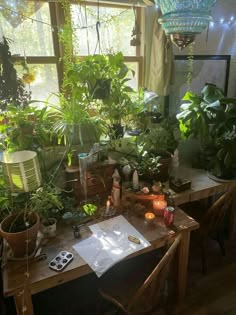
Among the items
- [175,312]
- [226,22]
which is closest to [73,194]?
[175,312]

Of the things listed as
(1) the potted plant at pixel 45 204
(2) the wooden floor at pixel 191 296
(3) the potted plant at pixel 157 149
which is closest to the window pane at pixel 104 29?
(3) the potted plant at pixel 157 149

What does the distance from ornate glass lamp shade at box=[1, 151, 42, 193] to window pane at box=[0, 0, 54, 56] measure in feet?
2.80

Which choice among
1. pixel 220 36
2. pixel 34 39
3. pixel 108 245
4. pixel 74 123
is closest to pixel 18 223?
pixel 108 245

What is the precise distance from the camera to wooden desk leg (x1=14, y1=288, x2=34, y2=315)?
107 centimetres

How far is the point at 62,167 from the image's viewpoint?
1738mm

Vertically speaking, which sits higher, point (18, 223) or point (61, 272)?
point (18, 223)

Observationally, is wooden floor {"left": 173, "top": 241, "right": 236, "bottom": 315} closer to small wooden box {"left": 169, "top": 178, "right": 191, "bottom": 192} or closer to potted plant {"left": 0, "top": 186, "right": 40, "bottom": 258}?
small wooden box {"left": 169, "top": 178, "right": 191, "bottom": 192}

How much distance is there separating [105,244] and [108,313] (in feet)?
2.03

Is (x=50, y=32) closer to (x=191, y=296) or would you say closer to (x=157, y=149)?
(x=157, y=149)

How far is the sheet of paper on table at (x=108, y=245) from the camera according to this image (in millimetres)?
1205

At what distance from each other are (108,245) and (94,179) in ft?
1.64

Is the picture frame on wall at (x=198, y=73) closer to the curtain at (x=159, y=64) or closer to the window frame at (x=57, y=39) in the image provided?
the curtain at (x=159, y=64)

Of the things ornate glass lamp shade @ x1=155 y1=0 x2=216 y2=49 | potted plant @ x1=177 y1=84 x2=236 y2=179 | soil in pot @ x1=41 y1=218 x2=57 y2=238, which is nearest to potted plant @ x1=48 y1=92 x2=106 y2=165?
soil in pot @ x1=41 y1=218 x2=57 y2=238

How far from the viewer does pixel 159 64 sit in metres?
1.92
